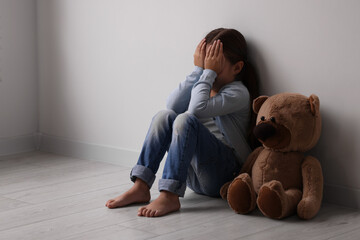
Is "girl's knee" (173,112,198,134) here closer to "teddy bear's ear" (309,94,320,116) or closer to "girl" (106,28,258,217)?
"girl" (106,28,258,217)

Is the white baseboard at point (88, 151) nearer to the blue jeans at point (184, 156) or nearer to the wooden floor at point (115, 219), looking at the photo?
the wooden floor at point (115, 219)

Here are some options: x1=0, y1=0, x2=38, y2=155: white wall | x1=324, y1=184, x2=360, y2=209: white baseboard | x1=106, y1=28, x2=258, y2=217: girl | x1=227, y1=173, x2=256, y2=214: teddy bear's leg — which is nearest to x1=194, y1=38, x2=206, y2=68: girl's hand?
x1=106, y1=28, x2=258, y2=217: girl

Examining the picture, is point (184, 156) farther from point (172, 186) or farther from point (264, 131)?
point (264, 131)

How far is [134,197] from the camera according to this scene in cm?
204

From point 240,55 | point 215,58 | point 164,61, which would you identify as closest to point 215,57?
point 215,58

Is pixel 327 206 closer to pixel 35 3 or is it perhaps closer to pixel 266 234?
pixel 266 234

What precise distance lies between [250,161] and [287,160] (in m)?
0.15

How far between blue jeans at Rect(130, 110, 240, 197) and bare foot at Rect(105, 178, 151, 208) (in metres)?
0.02

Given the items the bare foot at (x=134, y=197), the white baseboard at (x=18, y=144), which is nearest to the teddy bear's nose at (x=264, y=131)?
the bare foot at (x=134, y=197)

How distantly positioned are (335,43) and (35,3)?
1.77 metres

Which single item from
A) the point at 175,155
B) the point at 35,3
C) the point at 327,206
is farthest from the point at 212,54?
the point at 35,3

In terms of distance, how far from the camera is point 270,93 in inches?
85.1

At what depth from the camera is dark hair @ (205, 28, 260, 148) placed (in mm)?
2121

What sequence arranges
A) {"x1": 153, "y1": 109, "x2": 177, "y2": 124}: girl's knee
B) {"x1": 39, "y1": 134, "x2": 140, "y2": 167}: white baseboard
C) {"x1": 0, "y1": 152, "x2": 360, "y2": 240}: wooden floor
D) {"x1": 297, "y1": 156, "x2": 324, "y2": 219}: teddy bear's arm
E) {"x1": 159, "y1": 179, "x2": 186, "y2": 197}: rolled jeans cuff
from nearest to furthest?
{"x1": 0, "y1": 152, "x2": 360, "y2": 240}: wooden floor < {"x1": 297, "y1": 156, "x2": 324, "y2": 219}: teddy bear's arm < {"x1": 159, "y1": 179, "x2": 186, "y2": 197}: rolled jeans cuff < {"x1": 153, "y1": 109, "x2": 177, "y2": 124}: girl's knee < {"x1": 39, "y1": 134, "x2": 140, "y2": 167}: white baseboard
